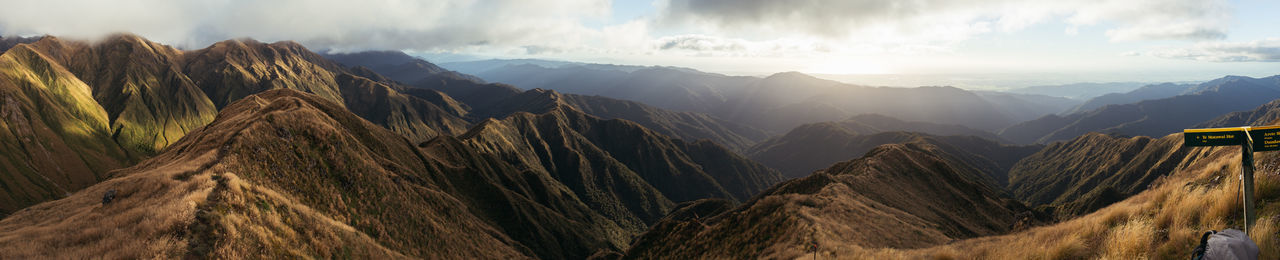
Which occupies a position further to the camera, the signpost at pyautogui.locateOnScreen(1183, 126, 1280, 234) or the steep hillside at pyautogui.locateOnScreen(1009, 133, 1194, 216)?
the steep hillside at pyautogui.locateOnScreen(1009, 133, 1194, 216)

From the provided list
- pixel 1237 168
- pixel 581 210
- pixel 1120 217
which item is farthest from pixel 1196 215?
pixel 581 210

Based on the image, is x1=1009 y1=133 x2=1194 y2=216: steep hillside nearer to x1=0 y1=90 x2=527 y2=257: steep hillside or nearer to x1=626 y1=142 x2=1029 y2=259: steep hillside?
x1=626 y1=142 x2=1029 y2=259: steep hillside

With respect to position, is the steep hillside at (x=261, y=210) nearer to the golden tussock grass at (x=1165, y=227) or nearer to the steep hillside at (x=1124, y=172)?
the golden tussock grass at (x=1165, y=227)

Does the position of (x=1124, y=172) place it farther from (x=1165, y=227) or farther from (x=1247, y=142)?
(x=1247, y=142)

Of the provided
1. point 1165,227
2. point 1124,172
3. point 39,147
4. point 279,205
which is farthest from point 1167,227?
point 39,147

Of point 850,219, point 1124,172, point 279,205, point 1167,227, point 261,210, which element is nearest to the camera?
point 1167,227

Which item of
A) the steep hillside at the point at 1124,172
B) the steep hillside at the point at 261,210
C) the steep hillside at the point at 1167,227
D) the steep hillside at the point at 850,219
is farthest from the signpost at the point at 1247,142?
the steep hillside at the point at 1124,172

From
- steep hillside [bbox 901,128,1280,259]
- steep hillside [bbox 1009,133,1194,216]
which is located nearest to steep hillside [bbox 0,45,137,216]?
steep hillside [bbox 901,128,1280,259]
